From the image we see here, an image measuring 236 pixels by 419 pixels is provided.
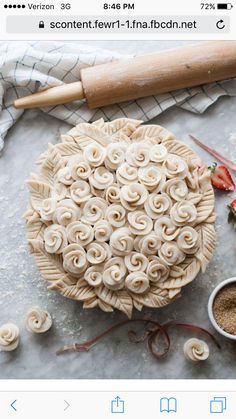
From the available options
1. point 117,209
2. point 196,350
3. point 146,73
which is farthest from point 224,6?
point 196,350

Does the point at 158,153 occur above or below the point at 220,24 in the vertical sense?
below

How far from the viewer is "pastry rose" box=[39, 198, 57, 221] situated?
1133 mm

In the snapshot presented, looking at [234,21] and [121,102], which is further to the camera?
[121,102]

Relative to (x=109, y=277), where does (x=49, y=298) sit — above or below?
below

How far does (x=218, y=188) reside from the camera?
4.12ft

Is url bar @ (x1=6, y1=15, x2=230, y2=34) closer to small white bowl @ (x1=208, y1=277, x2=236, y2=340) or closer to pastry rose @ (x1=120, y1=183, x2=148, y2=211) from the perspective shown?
pastry rose @ (x1=120, y1=183, x2=148, y2=211)

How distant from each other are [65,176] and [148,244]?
0.19 meters

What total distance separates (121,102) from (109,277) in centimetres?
36

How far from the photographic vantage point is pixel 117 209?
44.2 inches

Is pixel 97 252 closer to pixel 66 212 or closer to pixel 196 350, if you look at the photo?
pixel 66 212

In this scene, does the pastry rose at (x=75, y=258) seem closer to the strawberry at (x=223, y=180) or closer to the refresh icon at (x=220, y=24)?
the strawberry at (x=223, y=180)
